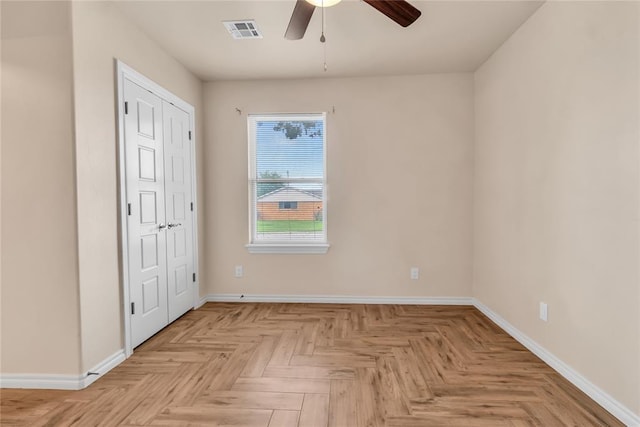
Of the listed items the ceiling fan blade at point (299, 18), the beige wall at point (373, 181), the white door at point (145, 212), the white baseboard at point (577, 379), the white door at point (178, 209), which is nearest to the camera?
the white baseboard at point (577, 379)

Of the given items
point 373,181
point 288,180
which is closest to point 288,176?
point 288,180

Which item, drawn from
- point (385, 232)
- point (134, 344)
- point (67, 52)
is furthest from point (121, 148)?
point (385, 232)

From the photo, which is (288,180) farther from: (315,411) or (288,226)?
(315,411)

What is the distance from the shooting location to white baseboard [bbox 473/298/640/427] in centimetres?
176

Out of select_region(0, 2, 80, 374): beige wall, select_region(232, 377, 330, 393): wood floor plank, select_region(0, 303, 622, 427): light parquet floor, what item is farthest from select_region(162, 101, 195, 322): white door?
select_region(232, 377, 330, 393): wood floor plank

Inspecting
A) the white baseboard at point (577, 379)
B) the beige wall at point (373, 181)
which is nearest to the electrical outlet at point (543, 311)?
the white baseboard at point (577, 379)

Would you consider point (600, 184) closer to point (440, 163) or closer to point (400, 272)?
point (440, 163)

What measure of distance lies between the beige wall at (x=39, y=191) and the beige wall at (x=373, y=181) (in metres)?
1.92

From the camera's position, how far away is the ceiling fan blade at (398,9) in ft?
5.93

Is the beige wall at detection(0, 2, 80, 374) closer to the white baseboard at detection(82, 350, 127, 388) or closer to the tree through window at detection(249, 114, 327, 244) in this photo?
the white baseboard at detection(82, 350, 127, 388)

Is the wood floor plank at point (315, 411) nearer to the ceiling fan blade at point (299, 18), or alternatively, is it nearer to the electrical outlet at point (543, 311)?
the electrical outlet at point (543, 311)

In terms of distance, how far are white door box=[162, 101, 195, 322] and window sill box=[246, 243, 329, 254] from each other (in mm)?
725

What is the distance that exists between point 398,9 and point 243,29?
145cm

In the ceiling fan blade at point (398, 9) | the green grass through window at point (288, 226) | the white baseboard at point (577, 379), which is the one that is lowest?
the white baseboard at point (577, 379)
